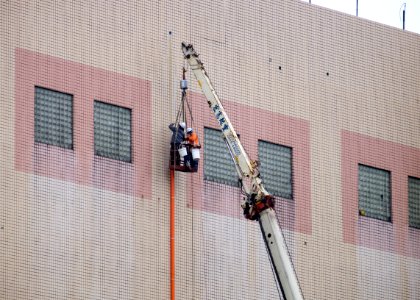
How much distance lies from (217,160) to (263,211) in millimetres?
5181

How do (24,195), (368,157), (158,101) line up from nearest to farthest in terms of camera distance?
(24,195)
(158,101)
(368,157)

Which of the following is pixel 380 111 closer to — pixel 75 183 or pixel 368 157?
pixel 368 157

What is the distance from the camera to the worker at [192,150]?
5269 cm

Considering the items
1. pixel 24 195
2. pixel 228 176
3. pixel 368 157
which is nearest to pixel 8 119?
pixel 24 195

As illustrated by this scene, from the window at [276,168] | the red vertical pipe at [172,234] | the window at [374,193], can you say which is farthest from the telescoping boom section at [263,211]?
the window at [374,193]

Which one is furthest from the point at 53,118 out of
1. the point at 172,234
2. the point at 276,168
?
the point at 276,168

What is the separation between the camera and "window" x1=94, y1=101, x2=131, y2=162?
52.1 m

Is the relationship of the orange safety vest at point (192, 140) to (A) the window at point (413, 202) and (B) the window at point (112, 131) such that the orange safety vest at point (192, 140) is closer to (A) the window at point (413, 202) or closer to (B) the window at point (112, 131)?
(B) the window at point (112, 131)

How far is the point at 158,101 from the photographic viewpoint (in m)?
53.5

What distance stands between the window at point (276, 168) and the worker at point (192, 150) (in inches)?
129

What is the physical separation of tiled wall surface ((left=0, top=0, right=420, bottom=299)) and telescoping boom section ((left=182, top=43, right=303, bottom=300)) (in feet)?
7.61

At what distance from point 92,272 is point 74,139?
143 inches

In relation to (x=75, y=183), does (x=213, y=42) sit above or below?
above

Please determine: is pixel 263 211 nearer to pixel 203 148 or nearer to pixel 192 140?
pixel 192 140
